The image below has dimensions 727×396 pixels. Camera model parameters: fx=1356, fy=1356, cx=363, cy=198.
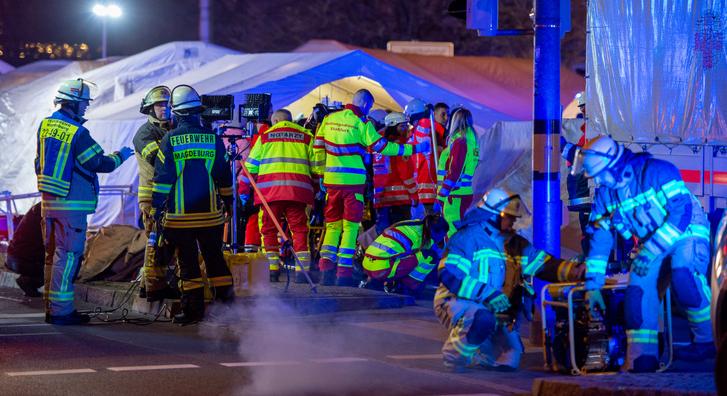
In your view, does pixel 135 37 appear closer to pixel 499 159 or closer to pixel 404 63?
pixel 404 63

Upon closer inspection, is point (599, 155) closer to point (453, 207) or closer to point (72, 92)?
point (72, 92)

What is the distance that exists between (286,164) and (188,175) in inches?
118

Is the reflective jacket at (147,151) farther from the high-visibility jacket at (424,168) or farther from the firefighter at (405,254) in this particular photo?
the high-visibility jacket at (424,168)

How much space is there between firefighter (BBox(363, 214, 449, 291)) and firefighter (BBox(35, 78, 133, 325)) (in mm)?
2964

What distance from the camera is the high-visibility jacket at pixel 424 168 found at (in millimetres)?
15445

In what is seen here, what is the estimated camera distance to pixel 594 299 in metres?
9.30

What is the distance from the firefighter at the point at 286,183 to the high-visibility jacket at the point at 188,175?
103 inches

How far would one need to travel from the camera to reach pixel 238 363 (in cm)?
1009

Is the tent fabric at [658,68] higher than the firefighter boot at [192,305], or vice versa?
the tent fabric at [658,68]

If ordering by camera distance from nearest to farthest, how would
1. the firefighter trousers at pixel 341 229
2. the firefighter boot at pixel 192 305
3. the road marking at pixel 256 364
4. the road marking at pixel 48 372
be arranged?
the road marking at pixel 48 372 < the road marking at pixel 256 364 < the firefighter boot at pixel 192 305 < the firefighter trousers at pixel 341 229

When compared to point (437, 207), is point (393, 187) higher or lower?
higher

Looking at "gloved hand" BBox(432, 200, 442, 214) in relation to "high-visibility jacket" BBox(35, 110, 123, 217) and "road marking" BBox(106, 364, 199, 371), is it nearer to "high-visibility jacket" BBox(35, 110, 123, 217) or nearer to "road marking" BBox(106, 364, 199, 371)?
"high-visibility jacket" BBox(35, 110, 123, 217)

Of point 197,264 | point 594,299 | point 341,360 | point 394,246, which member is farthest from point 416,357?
point 394,246

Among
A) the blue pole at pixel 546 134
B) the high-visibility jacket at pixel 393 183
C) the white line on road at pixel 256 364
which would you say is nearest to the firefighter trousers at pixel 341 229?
the high-visibility jacket at pixel 393 183
